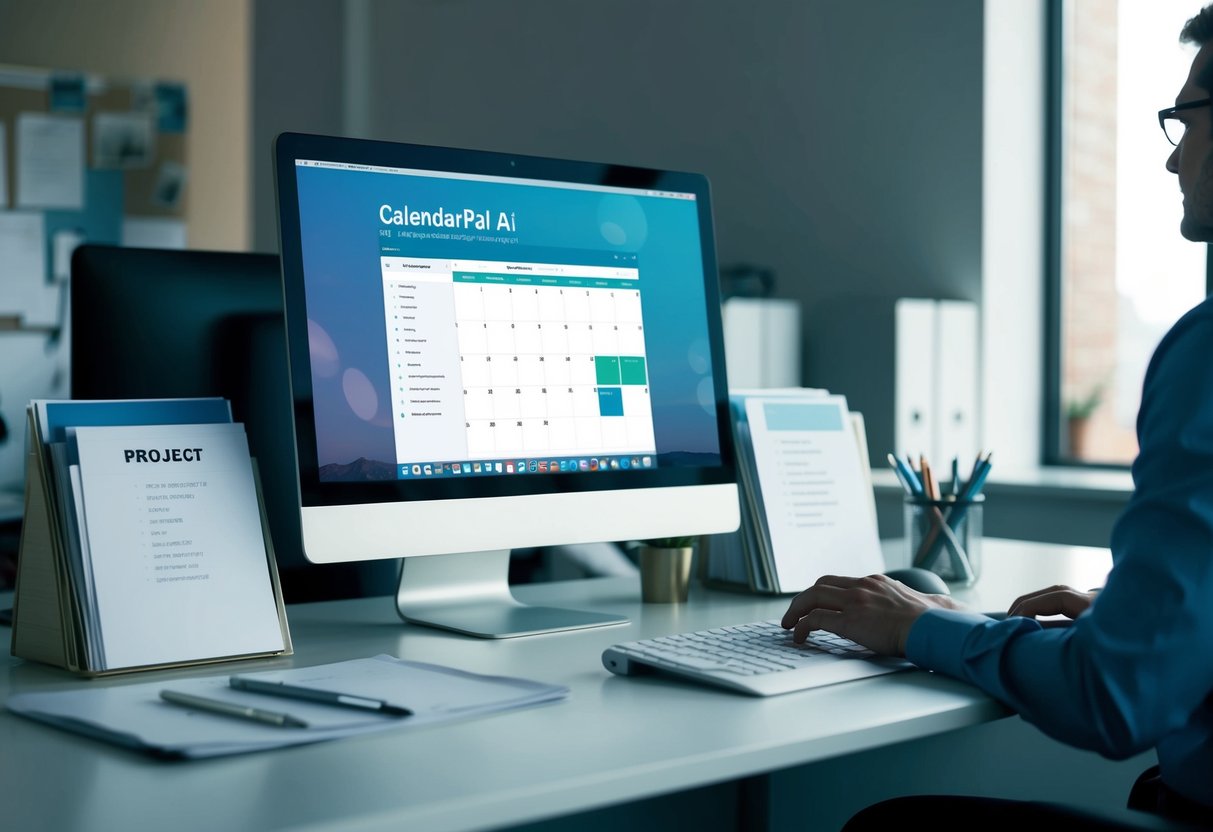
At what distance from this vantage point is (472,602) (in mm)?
1354

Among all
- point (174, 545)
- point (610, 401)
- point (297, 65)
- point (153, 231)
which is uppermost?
point (297, 65)

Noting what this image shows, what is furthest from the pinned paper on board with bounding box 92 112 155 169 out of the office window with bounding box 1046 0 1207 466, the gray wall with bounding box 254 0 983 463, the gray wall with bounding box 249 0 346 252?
the office window with bounding box 1046 0 1207 466

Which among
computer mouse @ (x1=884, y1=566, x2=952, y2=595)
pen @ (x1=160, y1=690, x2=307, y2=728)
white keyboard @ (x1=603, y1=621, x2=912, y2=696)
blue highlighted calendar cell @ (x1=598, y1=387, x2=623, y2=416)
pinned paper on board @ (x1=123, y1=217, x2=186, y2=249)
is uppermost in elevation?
pinned paper on board @ (x1=123, y1=217, x2=186, y2=249)

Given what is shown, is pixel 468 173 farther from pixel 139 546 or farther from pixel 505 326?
pixel 139 546

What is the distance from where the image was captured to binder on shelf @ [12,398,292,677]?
104cm

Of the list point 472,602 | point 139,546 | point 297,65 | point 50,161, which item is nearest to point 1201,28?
point 472,602

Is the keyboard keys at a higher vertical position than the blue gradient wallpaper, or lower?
lower

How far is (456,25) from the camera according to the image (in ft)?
16.4

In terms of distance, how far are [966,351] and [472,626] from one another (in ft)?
8.44

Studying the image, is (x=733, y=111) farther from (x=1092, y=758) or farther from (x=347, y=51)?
(x=1092, y=758)

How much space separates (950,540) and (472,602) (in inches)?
23.3

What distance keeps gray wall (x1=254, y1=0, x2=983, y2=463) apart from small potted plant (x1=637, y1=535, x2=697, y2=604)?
6.89 feet

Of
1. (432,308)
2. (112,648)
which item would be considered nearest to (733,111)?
(432,308)

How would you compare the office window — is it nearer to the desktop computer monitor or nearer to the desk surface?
the desktop computer monitor
